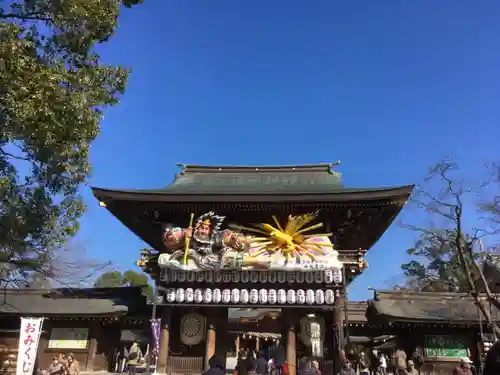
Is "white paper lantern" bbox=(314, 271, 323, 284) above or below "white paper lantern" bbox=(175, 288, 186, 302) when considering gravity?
above

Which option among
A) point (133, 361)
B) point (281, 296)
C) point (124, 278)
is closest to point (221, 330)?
point (281, 296)

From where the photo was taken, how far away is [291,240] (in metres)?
16.2

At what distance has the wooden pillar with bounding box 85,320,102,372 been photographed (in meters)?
19.1

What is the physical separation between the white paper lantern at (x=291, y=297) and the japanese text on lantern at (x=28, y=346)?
8489mm

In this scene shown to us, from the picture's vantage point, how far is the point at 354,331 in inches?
891

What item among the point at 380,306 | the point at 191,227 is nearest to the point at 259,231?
the point at 191,227

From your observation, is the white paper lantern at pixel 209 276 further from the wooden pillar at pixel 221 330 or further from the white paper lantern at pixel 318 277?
the white paper lantern at pixel 318 277

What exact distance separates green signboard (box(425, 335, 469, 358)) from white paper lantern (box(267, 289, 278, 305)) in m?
8.26

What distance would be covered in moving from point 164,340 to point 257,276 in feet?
13.9

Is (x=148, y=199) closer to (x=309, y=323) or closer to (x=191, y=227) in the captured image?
(x=191, y=227)

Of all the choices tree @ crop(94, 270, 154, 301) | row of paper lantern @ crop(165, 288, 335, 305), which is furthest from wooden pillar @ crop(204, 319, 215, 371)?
tree @ crop(94, 270, 154, 301)

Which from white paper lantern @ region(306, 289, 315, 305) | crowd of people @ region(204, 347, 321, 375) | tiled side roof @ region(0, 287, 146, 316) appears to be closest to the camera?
crowd of people @ region(204, 347, 321, 375)

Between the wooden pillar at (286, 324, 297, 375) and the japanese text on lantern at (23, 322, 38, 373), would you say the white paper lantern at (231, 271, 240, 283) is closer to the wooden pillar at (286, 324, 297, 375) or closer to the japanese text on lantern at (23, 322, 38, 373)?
the wooden pillar at (286, 324, 297, 375)

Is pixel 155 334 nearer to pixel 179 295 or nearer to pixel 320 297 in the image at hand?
pixel 179 295
